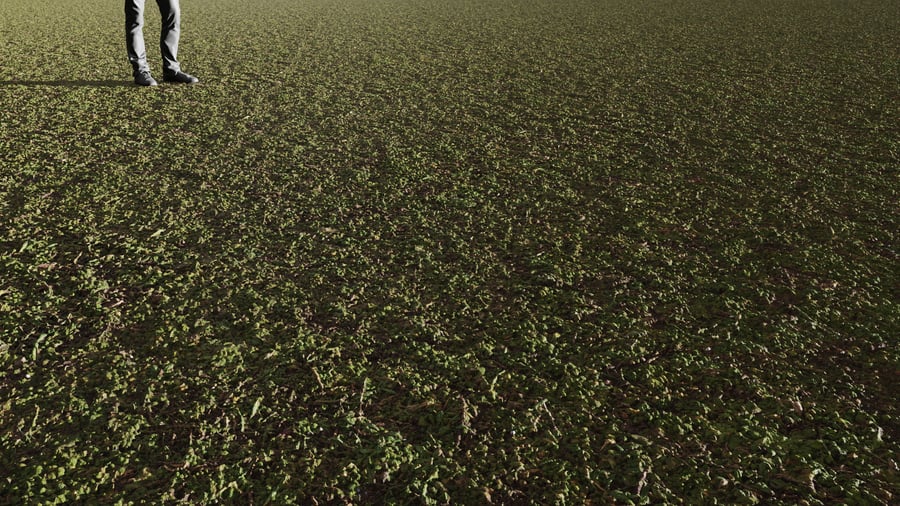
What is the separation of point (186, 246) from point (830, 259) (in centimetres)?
142

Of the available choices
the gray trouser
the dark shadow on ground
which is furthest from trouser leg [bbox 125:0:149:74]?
the dark shadow on ground

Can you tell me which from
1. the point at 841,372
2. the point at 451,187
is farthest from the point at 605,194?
the point at 841,372

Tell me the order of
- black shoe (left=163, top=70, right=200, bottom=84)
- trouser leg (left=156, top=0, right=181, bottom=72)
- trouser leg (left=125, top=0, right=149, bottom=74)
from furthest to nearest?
black shoe (left=163, top=70, right=200, bottom=84) → trouser leg (left=156, top=0, right=181, bottom=72) → trouser leg (left=125, top=0, right=149, bottom=74)

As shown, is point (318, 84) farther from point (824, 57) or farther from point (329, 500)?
point (824, 57)

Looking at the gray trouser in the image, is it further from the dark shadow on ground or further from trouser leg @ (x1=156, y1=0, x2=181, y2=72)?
the dark shadow on ground

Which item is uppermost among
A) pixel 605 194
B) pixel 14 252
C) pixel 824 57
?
pixel 824 57

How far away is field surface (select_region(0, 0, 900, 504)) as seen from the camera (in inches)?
31.5

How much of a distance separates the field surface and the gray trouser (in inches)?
6.7

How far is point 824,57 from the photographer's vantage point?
311 centimetres

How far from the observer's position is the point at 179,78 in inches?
102

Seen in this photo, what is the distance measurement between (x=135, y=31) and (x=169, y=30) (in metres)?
0.14

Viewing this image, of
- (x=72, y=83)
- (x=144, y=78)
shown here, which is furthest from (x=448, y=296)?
(x=72, y=83)

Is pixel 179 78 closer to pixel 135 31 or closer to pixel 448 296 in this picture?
pixel 135 31

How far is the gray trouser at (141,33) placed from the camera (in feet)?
7.81
